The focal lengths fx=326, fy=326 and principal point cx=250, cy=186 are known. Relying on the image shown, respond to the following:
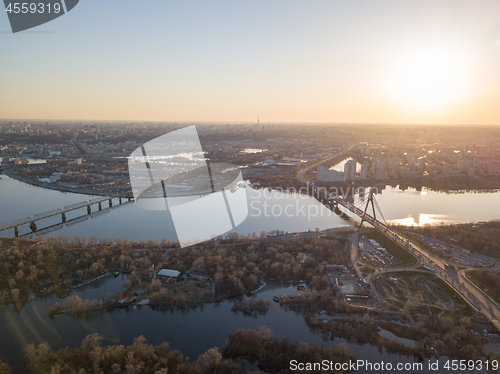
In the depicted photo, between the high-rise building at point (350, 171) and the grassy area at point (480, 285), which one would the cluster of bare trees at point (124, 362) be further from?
the high-rise building at point (350, 171)

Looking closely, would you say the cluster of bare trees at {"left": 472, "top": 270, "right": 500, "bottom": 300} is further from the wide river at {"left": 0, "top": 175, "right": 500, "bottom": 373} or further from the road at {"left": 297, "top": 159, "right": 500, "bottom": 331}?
the wide river at {"left": 0, "top": 175, "right": 500, "bottom": 373}

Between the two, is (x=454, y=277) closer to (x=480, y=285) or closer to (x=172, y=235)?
(x=480, y=285)

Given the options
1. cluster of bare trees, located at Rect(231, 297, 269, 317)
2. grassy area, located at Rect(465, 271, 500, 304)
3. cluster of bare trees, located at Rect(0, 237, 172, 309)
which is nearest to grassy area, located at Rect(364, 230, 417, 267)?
grassy area, located at Rect(465, 271, 500, 304)

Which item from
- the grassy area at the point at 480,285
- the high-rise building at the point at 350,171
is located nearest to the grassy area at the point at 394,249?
the grassy area at the point at 480,285

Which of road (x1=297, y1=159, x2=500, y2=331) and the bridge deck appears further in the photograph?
the bridge deck

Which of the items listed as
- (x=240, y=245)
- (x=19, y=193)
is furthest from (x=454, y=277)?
(x=19, y=193)

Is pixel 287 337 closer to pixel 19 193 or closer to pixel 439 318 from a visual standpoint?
pixel 439 318
